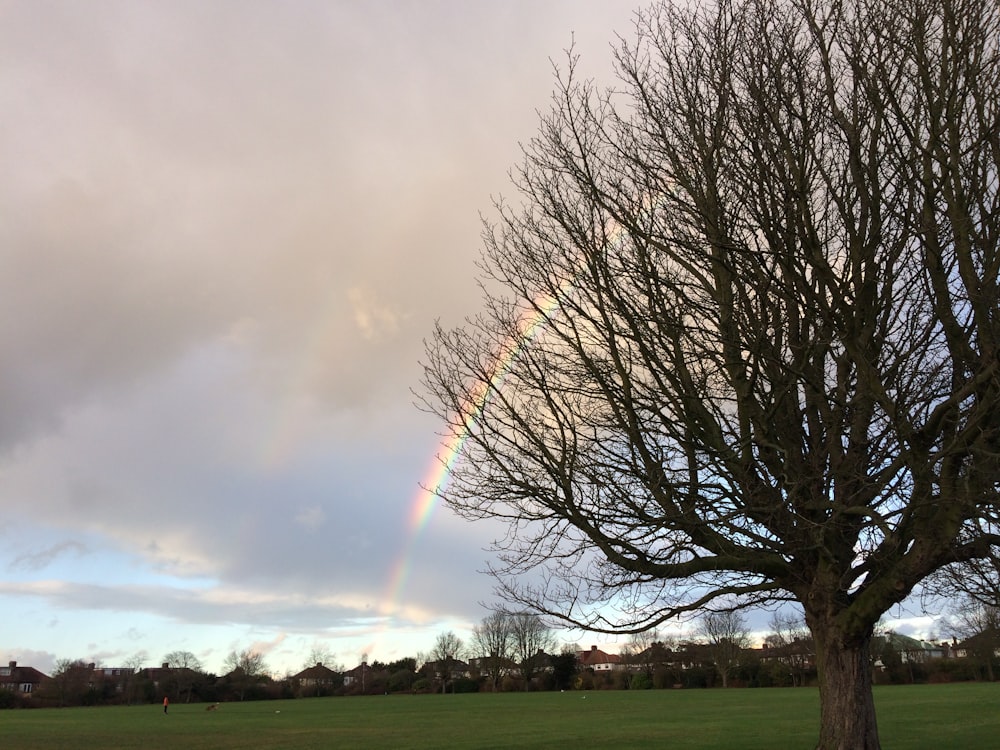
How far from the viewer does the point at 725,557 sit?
10.0 meters

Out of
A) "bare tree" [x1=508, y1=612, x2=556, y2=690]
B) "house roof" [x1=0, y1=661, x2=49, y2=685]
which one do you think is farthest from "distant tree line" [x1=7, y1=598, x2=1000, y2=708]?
"house roof" [x1=0, y1=661, x2=49, y2=685]

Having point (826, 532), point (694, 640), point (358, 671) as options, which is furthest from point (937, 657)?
point (826, 532)

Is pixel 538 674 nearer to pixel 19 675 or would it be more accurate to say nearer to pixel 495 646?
pixel 495 646

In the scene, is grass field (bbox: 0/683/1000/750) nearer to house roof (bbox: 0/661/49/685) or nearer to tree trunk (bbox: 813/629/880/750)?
tree trunk (bbox: 813/629/880/750)

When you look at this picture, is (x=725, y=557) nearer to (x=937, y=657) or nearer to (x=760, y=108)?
(x=760, y=108)

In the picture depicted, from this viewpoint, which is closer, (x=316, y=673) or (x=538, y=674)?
(x=538, y=674)

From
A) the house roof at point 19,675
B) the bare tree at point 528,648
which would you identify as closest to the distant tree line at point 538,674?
the bare tree at point 528,648

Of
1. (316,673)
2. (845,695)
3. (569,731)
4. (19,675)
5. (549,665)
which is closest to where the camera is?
(845,695)

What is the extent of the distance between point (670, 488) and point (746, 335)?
6.74ft

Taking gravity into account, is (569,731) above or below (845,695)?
below

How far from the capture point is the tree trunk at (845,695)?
31.4 ft

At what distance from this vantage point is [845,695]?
982 centimetres

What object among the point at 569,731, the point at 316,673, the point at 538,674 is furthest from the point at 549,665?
the point at 569,731

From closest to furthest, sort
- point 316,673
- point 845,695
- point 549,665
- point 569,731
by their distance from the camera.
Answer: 1. point 845,695
2. point 569,731
3. point 549,665
4. point 316,673
